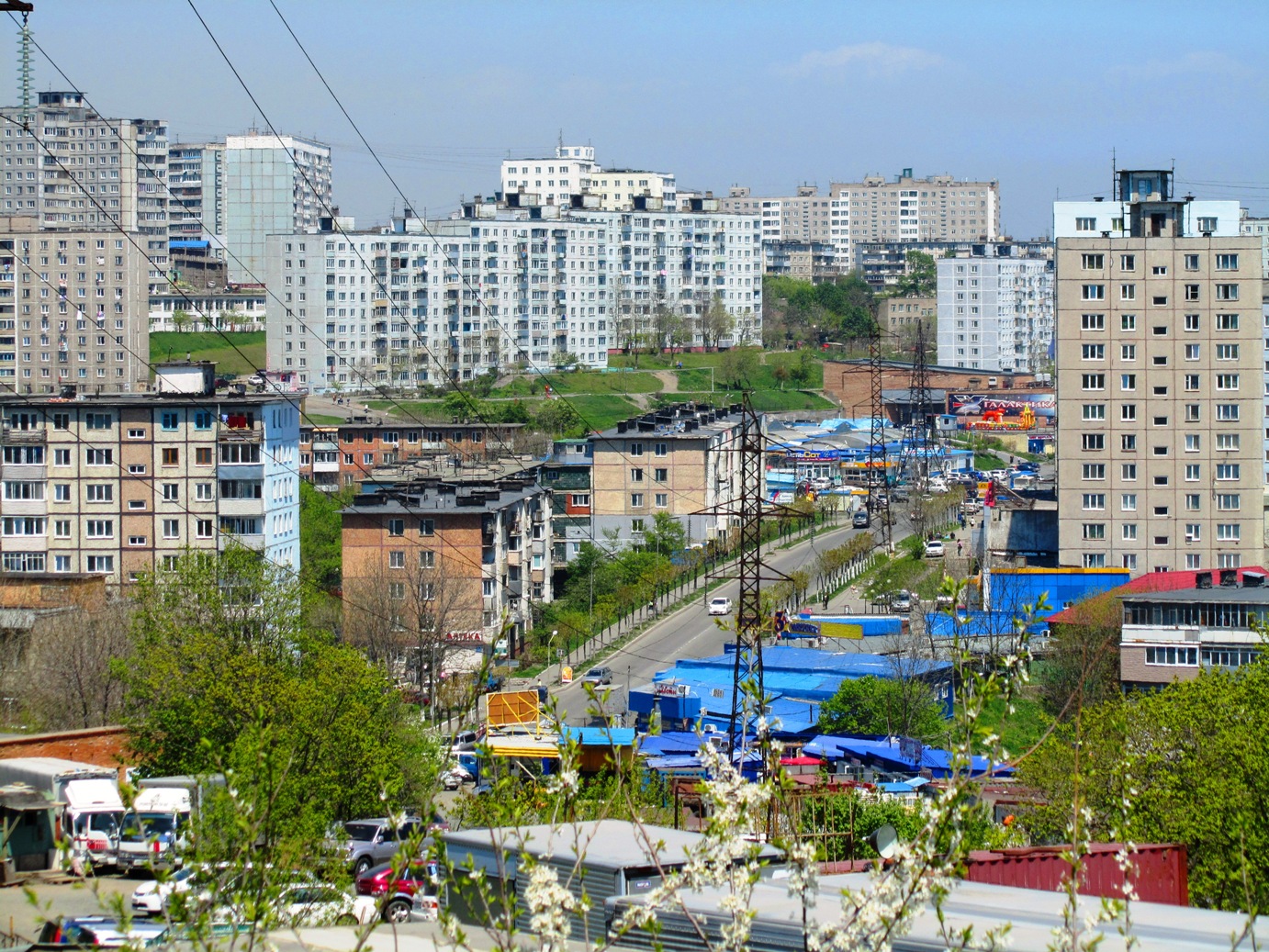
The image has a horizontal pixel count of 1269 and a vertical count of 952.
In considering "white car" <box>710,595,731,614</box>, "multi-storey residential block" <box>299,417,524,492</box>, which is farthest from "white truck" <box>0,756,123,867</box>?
"multi-storey residential block" <box>299,417,524,492</box>

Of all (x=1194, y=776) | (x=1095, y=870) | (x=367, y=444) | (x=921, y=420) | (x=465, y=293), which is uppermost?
(x=465, y=293)

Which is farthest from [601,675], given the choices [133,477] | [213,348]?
[213,348]

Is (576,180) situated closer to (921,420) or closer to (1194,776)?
(921,420)

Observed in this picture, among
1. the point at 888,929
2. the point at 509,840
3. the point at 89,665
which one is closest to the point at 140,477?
the point at 89,665

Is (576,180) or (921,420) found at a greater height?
(576,180)

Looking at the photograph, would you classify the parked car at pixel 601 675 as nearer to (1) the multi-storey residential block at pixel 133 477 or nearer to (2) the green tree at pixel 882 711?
(2) the green tree at pixel 882 711

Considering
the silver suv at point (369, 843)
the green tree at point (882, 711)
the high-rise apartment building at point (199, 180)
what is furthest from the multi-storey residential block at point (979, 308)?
the silver suv at point (369, 843)
